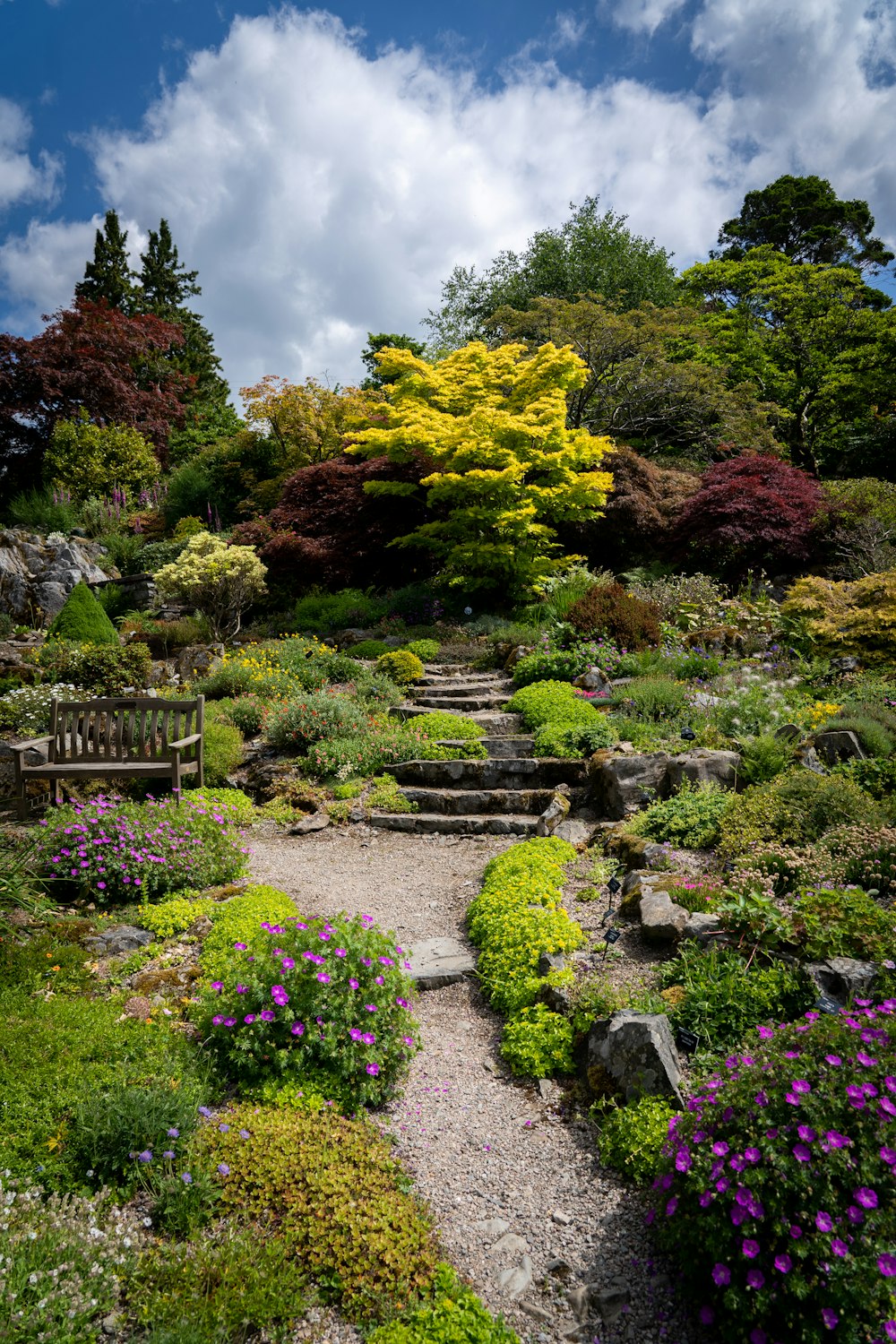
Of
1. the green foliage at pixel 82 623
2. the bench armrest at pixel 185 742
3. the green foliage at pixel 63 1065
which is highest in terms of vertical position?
the green foliage at pixel 82 623

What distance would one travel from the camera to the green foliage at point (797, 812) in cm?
479

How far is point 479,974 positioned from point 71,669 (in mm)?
8548

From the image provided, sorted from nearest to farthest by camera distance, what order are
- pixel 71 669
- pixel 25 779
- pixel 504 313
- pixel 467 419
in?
1. pixel 25 779
2. pixel 71 669
3. pixel 467 419
4. pixel 504 313

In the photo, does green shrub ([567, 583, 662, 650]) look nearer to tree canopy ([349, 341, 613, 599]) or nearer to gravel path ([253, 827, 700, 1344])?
tree canopy ([349, 341, 613, 599])

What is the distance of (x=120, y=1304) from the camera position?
7.94 feet

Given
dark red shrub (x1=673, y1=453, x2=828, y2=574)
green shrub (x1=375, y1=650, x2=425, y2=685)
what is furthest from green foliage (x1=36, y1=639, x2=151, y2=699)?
dark red shrub (x1=673, y1=453, x2=828, y2=574)

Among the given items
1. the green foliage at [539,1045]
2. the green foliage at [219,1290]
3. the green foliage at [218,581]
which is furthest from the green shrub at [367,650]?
the green foliage at [219,1290]

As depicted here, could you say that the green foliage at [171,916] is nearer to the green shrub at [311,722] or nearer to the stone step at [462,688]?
the green shrub at [311,722]

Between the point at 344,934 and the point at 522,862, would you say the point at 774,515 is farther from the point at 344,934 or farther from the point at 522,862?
the point at 344,934

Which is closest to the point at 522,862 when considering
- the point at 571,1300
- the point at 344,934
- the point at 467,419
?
the point at 344,934

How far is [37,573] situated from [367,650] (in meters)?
7.61

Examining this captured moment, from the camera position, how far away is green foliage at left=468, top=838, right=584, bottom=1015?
14.2 ft

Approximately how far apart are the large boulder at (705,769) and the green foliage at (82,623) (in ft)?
30.5

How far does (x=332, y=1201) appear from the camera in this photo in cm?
276
